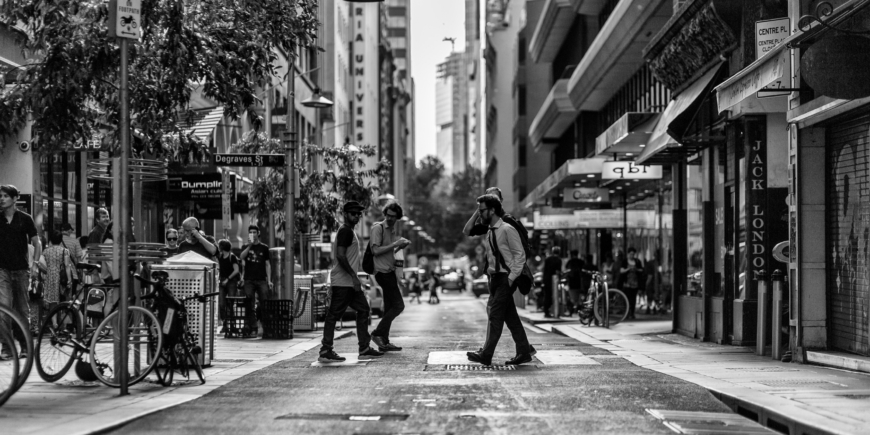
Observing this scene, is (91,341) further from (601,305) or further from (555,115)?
(555,115)

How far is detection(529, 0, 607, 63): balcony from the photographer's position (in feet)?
139

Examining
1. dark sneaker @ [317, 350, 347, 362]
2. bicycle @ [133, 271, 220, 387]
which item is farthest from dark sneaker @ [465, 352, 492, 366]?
bicycle @ [133, 271, 220, 387]

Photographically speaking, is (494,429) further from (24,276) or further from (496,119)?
(496,119)

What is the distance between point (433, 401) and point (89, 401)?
98.8 inches

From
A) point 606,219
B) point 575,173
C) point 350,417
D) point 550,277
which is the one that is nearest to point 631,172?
point 550,277

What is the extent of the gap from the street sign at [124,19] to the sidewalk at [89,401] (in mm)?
2757

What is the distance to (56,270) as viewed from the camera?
17219 mm

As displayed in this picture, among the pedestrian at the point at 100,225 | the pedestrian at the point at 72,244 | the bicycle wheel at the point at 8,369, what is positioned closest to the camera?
the bicycle wheel at the point at 8,369

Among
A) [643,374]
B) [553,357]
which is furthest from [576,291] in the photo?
[643,374]

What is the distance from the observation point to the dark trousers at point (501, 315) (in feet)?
42.4

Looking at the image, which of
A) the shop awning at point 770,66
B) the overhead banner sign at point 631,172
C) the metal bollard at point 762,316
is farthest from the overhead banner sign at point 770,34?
the overhead banner sign at point 631,172

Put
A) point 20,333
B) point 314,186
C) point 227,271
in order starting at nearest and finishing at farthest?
point 20,333 → point 227,271 → point 314,186

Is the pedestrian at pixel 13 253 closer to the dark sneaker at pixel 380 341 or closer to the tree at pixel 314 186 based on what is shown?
the dark sneaker at pixel 380 341

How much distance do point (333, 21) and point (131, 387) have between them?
197 feet
